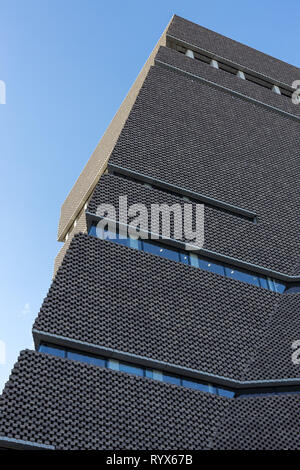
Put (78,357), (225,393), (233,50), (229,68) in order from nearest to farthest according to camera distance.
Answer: (78,357) < (225,393) < (229,68) < (233,50)

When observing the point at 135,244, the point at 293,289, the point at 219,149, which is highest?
the point at 219,149

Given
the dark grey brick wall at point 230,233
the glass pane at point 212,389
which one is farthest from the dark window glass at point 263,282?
the glass pane at point 212,389

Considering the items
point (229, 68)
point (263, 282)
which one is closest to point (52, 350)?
point (263, 282)

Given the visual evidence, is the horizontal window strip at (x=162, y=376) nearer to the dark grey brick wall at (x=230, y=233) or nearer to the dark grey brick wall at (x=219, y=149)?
the dark grey brick wall at (x=230, y=233)

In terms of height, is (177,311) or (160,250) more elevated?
(160,250)

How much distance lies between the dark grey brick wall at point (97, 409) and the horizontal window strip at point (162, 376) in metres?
0.67

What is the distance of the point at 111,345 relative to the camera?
1862 cm

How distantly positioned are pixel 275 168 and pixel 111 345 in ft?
56.7

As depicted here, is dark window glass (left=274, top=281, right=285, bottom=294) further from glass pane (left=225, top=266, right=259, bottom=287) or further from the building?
glass pane (left=225, top=266, right=259, bottom=287)

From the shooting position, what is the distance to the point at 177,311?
2086 centimetres

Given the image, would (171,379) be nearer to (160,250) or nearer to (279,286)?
(160,250)

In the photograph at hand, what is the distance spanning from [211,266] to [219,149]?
9.15m

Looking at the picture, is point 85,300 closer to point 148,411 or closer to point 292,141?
point 148,411
